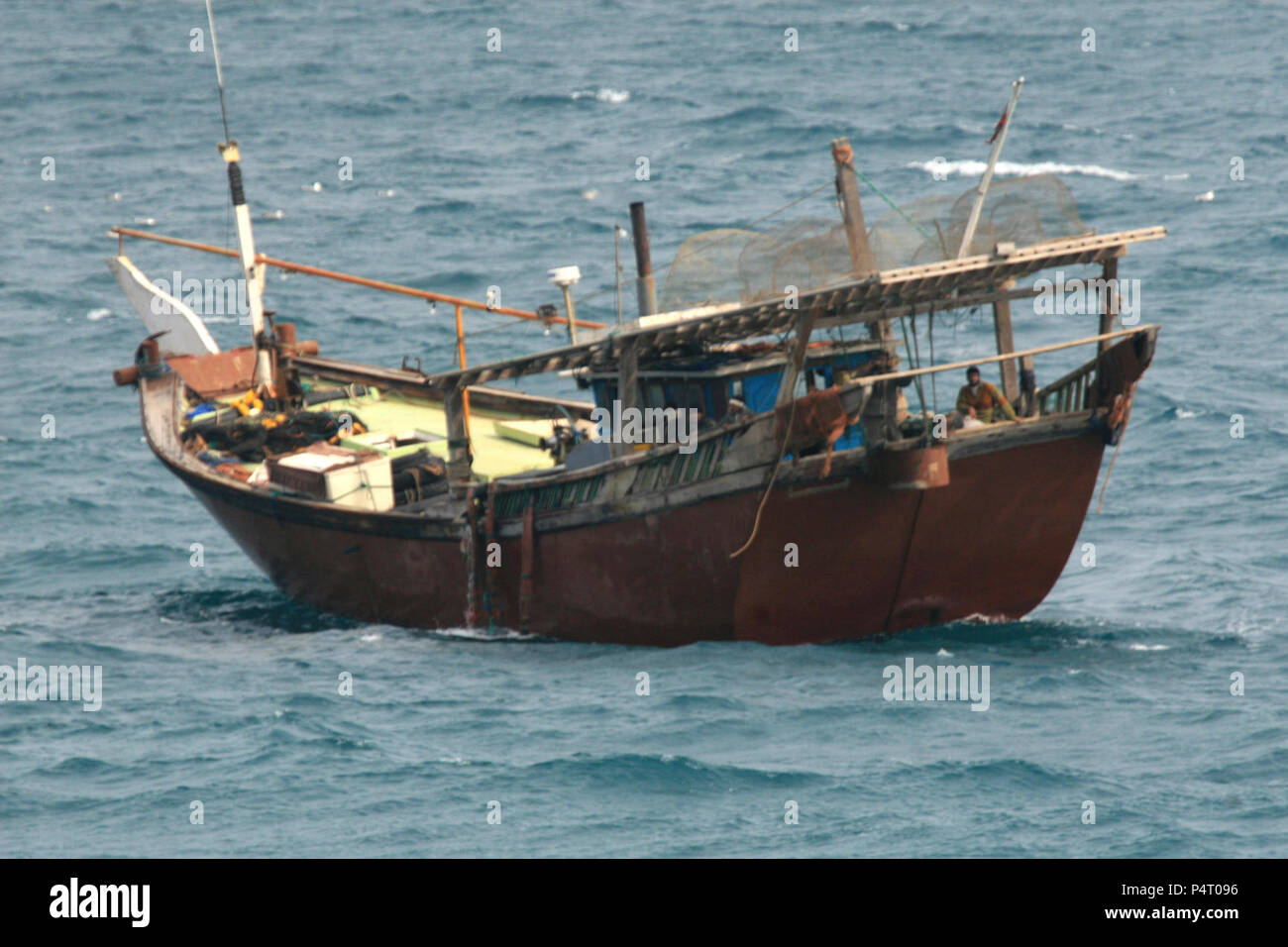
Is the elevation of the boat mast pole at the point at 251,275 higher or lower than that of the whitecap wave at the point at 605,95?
lower

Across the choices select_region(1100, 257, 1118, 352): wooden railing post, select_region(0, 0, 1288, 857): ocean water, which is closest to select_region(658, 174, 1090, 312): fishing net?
select_region(1100, 257, 1118, 352): wooden railing post

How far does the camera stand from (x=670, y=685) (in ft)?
85.5

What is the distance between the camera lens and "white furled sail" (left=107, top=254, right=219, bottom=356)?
39688 millimetres

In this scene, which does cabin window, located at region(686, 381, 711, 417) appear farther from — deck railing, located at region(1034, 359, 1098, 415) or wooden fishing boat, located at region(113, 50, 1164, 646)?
deck railing, located at region(1034, 359, 1098, 415)

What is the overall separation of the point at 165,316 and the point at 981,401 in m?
20.3

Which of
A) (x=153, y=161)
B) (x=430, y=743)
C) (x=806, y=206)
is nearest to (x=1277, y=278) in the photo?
(x=806, y=206)

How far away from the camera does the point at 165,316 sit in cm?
4019

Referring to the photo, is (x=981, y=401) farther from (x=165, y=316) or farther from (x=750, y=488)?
(x=165, y=316)

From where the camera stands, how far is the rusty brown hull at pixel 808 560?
86.3 ft

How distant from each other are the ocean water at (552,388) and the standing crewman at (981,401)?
10.9ft

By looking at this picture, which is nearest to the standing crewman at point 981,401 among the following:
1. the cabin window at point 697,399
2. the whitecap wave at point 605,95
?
the cabin window at point 697,399

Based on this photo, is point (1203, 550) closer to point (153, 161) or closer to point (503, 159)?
point (503, 159)

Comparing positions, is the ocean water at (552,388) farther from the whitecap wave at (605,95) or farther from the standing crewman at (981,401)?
the standing crewman at (981,401)

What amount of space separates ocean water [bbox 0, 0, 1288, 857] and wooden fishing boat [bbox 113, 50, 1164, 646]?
70 centimetres
